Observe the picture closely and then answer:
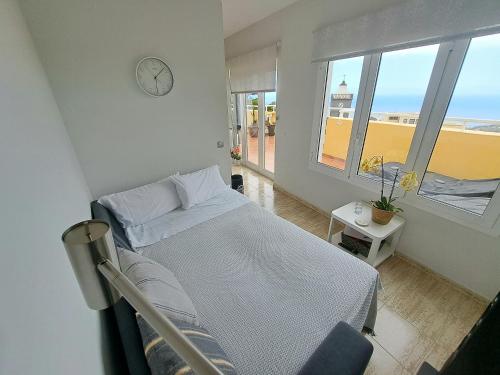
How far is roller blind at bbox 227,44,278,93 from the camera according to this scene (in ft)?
10.0

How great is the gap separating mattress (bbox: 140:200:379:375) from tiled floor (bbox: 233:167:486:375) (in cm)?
22

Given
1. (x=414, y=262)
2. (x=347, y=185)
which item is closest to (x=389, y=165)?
(x=347, y=185)

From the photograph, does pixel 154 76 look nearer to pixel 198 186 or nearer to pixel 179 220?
pixel 198 186

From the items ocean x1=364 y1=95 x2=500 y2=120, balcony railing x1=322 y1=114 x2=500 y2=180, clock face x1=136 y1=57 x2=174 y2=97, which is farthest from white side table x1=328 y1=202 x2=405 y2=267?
clock face x1=136 y1=57 x2=174 y2=97

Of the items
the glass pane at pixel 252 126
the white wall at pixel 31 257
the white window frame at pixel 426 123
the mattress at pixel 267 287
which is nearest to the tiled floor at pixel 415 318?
the mattress at pixel 267 287

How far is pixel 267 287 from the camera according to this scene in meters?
1.24

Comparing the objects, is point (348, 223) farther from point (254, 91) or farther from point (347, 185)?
point (254, 91)

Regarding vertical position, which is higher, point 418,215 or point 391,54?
point 391,54

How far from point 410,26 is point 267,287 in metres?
2.21

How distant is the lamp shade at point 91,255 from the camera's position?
31 cm

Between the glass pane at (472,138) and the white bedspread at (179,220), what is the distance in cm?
178

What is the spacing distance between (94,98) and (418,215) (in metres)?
3.03

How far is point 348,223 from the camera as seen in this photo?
2.00 meters

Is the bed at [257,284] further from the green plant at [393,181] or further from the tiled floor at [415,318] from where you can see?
the green plant at [393,181]
